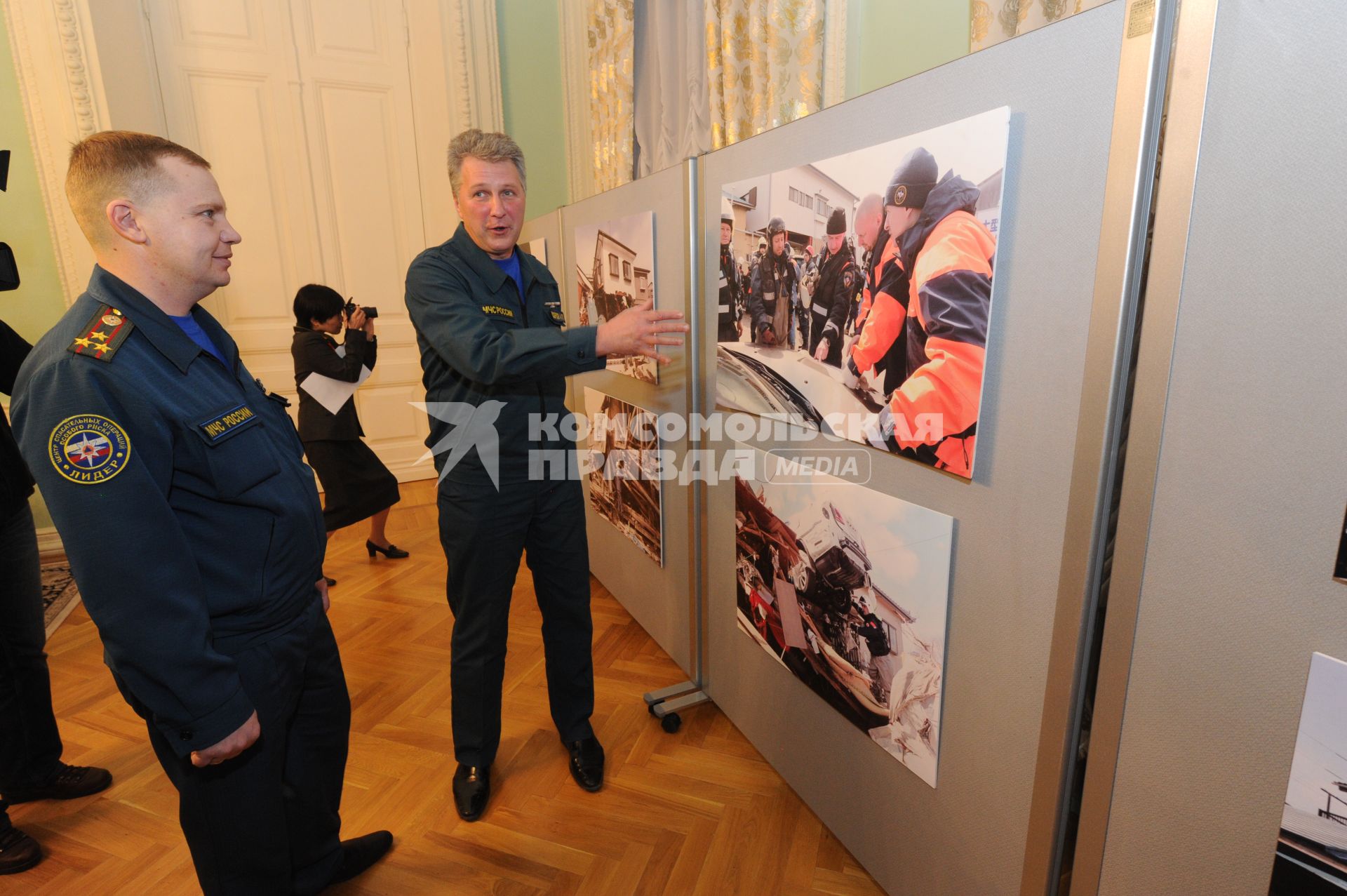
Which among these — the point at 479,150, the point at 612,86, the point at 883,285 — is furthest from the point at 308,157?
the point at 883,285

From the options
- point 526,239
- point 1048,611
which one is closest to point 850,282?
point 1048,611

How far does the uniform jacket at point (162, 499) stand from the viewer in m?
0.98

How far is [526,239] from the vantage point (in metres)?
3.46

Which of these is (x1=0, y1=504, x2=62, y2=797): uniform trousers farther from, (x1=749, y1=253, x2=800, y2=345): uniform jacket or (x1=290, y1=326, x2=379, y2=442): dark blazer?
(x1=749, y1=253, x2=800, y2=345): uniform jacket

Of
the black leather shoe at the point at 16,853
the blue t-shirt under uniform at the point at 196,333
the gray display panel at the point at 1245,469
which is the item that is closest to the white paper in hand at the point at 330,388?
the black leather shoe at the point at 16,853

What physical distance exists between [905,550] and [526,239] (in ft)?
9.10

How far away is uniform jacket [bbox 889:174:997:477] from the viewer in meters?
1.10

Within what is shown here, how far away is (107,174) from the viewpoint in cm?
106

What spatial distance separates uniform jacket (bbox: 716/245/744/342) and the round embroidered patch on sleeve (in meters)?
1.31

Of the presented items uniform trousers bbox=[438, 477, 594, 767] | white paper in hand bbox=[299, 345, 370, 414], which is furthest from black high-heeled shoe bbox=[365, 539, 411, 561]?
uniform trousers bbox=[438, 477, 594, 767]

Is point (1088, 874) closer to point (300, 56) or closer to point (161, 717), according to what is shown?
point (161, 717)

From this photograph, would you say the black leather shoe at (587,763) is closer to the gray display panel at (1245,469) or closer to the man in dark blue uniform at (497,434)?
the man in dark blue uniform at (497,434)

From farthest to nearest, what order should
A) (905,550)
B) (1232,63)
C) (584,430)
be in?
1. (584,430)
2. (905,550)
3. (1232,63)

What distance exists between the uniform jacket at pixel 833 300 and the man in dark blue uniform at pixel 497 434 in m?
0.30
